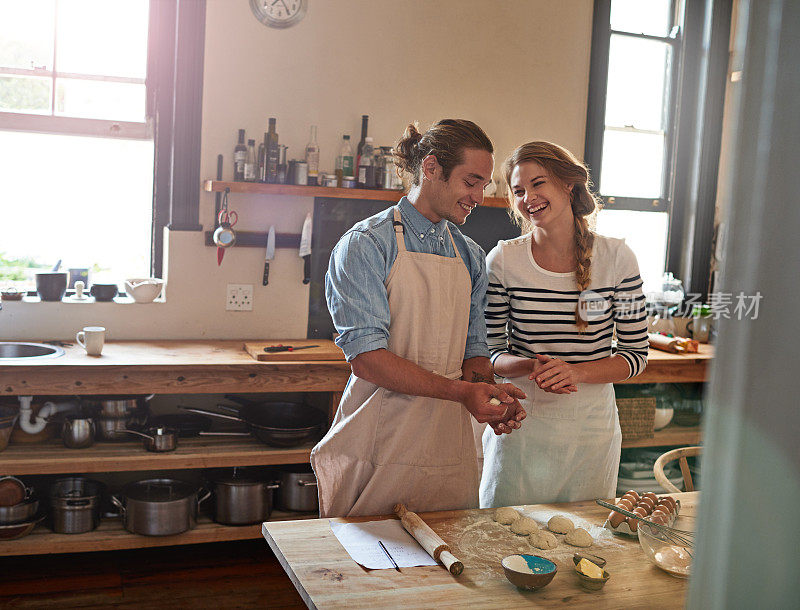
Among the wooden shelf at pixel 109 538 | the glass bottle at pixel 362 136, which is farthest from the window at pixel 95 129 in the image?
the wooden shelf at pixel 109 538

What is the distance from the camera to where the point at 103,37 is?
3.48 meters

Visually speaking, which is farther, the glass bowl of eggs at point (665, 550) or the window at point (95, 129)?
the window at point (95, 129)

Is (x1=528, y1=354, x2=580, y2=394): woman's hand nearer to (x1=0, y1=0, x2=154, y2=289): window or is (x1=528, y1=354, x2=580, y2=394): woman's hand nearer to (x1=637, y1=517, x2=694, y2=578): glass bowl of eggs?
(x1=637, y1=517, x2=694, y2=578): glass bowl of eggs

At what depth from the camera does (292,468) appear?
344 cm

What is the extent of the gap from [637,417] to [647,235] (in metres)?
1.27

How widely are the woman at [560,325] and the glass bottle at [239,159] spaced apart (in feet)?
5.54

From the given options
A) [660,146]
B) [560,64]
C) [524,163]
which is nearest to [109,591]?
[524,163]

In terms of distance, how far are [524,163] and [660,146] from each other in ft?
9.26

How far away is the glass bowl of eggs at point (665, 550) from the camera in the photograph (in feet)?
4.98

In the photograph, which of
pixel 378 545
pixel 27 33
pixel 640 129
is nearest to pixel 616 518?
pixel 378 545

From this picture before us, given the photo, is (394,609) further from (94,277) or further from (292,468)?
(94,277)

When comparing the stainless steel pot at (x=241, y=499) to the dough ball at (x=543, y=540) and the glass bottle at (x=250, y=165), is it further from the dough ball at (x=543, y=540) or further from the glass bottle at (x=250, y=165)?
the dough ball at (x=543, y=540)

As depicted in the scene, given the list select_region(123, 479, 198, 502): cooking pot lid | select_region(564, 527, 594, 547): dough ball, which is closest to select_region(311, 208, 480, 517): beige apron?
select_region(564, 527, 594, 547): dough ball

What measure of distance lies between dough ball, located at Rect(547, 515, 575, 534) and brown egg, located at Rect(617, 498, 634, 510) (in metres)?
0.14
